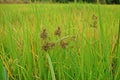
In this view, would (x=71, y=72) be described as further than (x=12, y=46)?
No

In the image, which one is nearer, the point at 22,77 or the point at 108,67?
the point at 108,67

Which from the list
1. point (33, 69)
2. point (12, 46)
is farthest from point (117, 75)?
point (12, 46)

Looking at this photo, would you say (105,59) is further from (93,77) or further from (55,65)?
A: (55,65)

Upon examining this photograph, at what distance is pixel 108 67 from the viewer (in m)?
0.83

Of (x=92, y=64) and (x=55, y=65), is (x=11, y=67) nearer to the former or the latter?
(x=55, y=65)

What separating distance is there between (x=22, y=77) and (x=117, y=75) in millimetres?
364

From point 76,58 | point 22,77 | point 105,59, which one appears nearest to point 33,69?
point 22,77

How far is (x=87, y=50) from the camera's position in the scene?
92 centimetres

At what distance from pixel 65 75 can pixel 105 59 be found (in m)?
0.16

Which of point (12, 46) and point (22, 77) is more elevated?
point (12, 46)

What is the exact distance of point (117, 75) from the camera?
0.87m

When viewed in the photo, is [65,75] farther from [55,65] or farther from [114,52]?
[114,52]

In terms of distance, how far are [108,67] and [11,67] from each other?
39 cm

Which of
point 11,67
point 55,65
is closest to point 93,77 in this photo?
point 55,65
